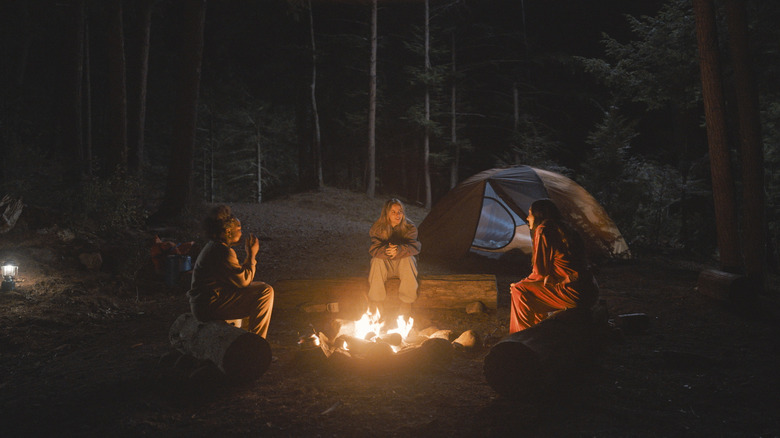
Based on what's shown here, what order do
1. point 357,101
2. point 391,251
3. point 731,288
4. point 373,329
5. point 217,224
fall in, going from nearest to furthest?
point 217,224
point 373,329
point 391,251
point 731,288
point 357,101

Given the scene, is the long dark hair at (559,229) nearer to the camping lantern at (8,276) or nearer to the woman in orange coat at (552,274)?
the woman in orange coat at (552,274)

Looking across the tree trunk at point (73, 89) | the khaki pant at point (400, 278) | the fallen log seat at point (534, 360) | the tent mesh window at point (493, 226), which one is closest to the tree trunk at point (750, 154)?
the tent mesh window at point (493, 226)

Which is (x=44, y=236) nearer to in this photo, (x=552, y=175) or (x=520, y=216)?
(x=520, y=216)

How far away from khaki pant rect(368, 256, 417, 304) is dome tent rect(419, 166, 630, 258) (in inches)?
145

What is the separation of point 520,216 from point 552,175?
1421mm

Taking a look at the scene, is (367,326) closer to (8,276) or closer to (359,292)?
(359,292)

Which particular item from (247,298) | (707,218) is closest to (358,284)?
(247,298)

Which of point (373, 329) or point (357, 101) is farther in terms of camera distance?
point (357, 101)

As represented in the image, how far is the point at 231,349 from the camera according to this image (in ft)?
11.7

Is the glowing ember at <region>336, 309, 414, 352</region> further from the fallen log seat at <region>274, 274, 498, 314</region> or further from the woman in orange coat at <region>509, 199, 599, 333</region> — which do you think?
the woman in orange coat at <region>509, 199, 599, 333</region>

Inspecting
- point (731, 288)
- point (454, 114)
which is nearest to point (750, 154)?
point (731, 288)

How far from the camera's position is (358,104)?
1018 inches

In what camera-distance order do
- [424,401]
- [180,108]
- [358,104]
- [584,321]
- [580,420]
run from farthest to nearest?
[358,104], [180,108], [584,321], [424,401], [580,420]

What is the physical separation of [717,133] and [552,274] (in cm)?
441
